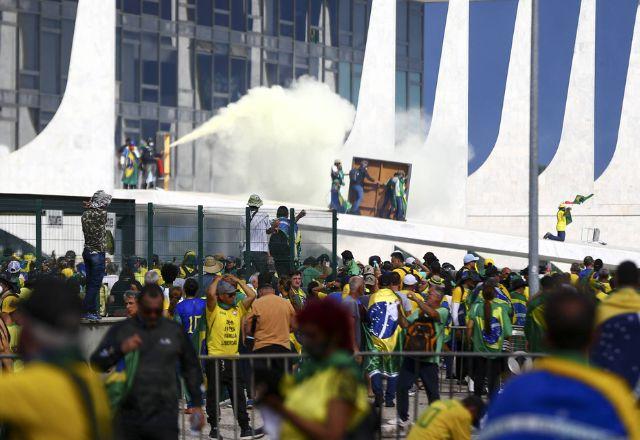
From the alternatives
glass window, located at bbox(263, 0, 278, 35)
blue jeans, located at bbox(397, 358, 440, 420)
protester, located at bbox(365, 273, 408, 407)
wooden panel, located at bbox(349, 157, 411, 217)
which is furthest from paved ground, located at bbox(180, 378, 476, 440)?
glass window, located at bbox(263, 0, 278, 35)

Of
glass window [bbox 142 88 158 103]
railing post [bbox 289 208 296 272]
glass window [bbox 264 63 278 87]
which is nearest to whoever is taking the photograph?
railing post [bbox 289 208 296 272]

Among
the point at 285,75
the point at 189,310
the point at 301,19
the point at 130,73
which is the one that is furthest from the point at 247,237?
the point at 301,19

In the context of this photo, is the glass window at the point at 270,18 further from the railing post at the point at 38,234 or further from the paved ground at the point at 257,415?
the paved ground at the point at 257,415

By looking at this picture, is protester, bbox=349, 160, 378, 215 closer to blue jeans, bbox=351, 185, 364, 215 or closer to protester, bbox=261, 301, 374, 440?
blue jeans, bbox=351, 185, 364, 215

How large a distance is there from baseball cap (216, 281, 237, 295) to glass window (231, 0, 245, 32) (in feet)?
121

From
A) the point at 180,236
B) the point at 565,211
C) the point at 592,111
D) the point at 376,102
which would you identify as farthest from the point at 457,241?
the point at 180,236

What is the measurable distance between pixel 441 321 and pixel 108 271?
17.2 feet

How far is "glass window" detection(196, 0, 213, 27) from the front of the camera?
46656 mm

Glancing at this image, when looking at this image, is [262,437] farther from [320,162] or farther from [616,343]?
[320,162]

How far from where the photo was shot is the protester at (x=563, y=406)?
3.78 metres

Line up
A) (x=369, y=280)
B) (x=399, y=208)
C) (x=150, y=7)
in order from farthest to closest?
(x=150, y=7)
(x=399, y=208)
(x=369, y=280)

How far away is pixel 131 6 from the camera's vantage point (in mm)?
44531

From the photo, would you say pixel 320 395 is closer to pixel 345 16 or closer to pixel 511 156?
pixel 511 156

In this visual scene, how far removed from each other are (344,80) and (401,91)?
3577 mm
